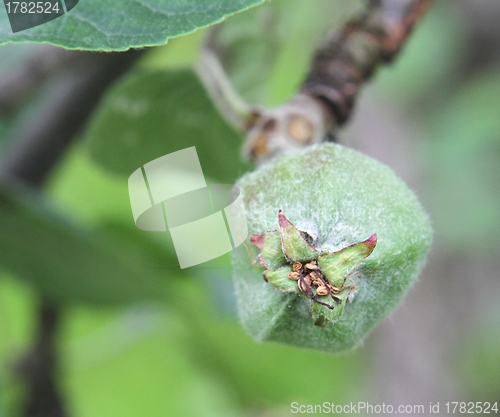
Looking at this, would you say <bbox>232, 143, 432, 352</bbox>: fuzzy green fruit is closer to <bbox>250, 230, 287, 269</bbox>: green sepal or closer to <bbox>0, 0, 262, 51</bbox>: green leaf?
<bbox>250, 230, 287, 269</bbox>: green sepal

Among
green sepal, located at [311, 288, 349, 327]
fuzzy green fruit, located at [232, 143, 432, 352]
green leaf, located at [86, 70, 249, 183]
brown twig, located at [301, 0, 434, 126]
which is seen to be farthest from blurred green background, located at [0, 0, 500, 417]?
green sepal, located at [311, 288, 349, 327]

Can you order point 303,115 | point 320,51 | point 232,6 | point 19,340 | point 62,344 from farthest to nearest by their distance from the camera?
point 19,340, point 62,344, point 320,51, point 303,115, point 232,6

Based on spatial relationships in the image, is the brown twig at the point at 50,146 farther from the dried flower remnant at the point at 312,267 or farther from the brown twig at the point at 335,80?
the dried flower remnant at the point at 312,267

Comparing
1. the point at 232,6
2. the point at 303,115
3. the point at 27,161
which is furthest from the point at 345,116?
the point at 27,161

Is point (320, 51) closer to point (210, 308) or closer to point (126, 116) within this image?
point (126, 116)

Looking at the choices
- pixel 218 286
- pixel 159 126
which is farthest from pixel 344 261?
pixel 218 286

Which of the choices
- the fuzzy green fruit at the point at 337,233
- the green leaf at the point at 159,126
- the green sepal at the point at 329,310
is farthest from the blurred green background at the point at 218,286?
the green sepal at the point at 329,310
